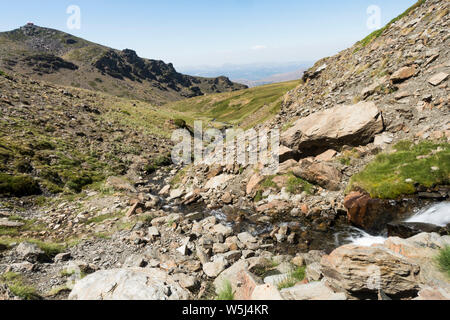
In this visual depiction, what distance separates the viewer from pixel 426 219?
12.0 m

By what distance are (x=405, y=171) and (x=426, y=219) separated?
3578 millimetres

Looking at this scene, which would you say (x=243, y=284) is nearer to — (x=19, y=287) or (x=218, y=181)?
(x=19, y=287)

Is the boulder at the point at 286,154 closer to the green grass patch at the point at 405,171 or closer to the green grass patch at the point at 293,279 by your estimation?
the green grass patch at the point at 405,171

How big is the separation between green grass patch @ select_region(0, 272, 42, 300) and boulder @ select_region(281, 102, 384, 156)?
21.2m

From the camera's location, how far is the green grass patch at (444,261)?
648 cm

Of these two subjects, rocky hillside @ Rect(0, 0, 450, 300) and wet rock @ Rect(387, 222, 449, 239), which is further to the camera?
wet rock @ Rect(387, 222, 449, 239)

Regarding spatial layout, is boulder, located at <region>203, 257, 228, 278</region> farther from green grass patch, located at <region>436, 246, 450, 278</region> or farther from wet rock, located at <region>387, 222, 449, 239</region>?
wet rock, located at <region>387, 222, 449, 239</region>

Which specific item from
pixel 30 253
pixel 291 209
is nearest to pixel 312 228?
pixel 291 209

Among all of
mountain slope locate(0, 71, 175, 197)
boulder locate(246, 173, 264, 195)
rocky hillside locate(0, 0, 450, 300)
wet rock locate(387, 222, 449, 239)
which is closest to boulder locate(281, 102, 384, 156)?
rocky hillside locate(0, 0, 450, 300)

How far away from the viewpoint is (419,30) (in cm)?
2491

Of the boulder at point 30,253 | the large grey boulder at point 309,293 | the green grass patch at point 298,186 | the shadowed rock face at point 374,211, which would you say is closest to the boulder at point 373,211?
the shadowed rock face at point 374,211

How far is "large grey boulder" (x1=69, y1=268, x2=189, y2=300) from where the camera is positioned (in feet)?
24.5

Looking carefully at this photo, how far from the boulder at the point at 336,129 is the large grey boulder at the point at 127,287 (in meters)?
17.6
